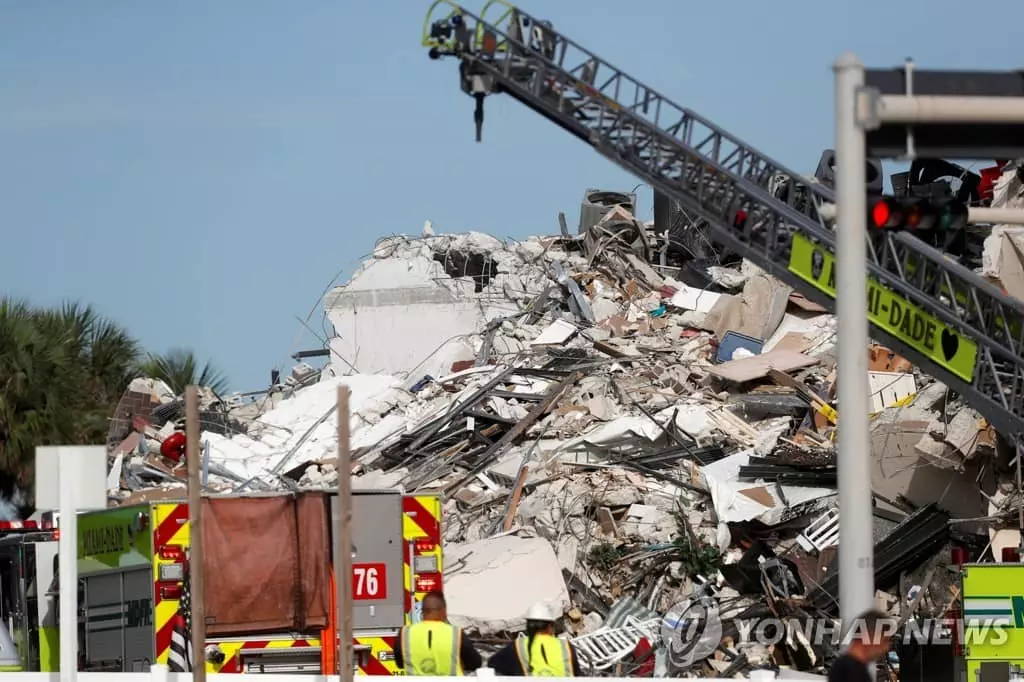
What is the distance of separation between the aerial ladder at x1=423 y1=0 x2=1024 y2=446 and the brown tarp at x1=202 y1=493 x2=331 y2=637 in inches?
203

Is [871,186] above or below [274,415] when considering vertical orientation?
above

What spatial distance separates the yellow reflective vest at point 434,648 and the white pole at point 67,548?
219cm

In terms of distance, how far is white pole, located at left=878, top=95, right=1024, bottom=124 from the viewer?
9.77m

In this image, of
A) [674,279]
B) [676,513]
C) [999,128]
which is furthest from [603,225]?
[999,128]

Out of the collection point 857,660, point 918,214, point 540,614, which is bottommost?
point 857,660

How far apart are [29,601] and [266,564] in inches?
133

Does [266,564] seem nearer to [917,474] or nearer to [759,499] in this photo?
[759,499]

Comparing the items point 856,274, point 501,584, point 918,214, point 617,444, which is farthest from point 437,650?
point 617,444

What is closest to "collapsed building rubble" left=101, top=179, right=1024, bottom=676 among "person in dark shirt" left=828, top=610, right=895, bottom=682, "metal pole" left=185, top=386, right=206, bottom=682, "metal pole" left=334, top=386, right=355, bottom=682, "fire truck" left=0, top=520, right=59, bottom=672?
"fire truck" left=0, top=520, right=59, bottom=672

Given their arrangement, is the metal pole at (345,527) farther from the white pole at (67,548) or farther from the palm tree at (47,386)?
the palm tree at (47,386)

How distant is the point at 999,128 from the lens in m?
10.6

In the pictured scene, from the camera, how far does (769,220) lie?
1850cm

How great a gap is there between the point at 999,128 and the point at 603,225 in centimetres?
2160

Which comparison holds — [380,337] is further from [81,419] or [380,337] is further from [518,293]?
[81,419]
